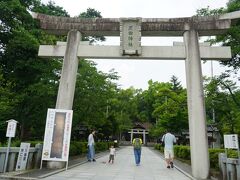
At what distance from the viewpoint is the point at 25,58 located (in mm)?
19156

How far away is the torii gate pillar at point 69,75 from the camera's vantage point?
1276 centimetres

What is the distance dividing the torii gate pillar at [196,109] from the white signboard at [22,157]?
6964 mm

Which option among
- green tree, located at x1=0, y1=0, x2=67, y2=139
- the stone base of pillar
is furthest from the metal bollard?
green tree, located at x1=0, y1=0, x2=67, y2=139

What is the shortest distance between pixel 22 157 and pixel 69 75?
4.24m

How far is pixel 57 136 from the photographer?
11.6 meters

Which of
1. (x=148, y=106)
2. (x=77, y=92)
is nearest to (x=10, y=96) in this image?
(x=77, y=92)

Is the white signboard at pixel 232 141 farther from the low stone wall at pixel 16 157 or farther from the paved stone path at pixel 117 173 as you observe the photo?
the low stone wall at pixel 16 157

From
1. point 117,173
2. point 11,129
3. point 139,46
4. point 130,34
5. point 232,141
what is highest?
point 130,34

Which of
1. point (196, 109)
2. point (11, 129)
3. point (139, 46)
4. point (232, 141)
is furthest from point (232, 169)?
point (11, 129)

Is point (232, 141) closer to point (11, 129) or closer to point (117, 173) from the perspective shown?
point (117, 173)

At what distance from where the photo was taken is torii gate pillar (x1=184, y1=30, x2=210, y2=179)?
11.3 m

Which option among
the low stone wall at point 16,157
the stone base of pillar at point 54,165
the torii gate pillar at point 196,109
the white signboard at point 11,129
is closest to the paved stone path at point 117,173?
the stone base of pillar at point 54,165

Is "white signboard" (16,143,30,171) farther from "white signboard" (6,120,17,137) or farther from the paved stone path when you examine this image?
the paved stone path

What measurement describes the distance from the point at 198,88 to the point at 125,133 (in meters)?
56.2
